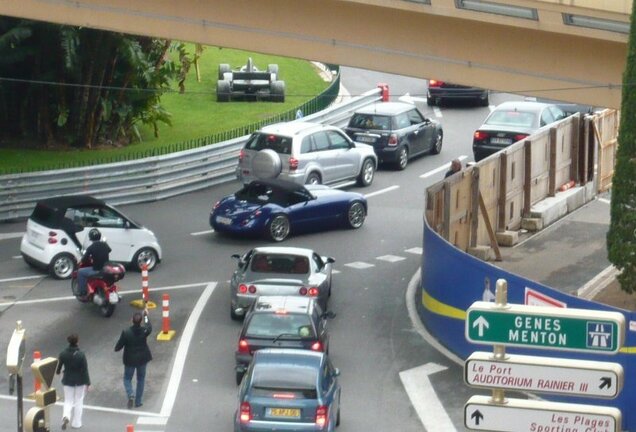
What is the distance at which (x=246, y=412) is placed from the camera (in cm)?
1714

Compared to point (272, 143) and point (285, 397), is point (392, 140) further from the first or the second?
point (285, 397)

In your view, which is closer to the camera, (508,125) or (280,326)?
(280,326)

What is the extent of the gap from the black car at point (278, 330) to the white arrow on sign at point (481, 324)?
10592mm

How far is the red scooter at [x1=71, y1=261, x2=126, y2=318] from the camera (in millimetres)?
23562

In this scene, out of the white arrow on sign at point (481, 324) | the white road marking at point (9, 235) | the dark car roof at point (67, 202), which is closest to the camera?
the white arrow on sign at point (481, 324)

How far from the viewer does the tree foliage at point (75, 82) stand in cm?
3497

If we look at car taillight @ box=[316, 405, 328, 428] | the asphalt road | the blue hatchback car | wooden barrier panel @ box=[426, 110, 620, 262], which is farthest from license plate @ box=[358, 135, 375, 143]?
car taillight @ box=[316, 405, 328, 428]

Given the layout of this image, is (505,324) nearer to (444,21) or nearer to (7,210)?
(444,21)

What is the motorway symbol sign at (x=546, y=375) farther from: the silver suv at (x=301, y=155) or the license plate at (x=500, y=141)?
the license plate at (x=500, y=141)

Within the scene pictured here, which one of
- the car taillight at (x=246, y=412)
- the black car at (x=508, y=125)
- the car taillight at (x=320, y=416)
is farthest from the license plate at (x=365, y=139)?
the car taillight at (x=246, y=412)

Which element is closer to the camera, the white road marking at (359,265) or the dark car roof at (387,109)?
the white road marking at (359,265)

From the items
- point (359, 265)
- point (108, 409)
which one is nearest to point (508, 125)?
point (359, 265)

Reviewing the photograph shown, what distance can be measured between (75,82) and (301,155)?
6955 mm

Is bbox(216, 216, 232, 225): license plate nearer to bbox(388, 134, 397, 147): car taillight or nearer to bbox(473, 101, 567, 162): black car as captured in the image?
bbox(388, 134, 397, 147): car taillight
